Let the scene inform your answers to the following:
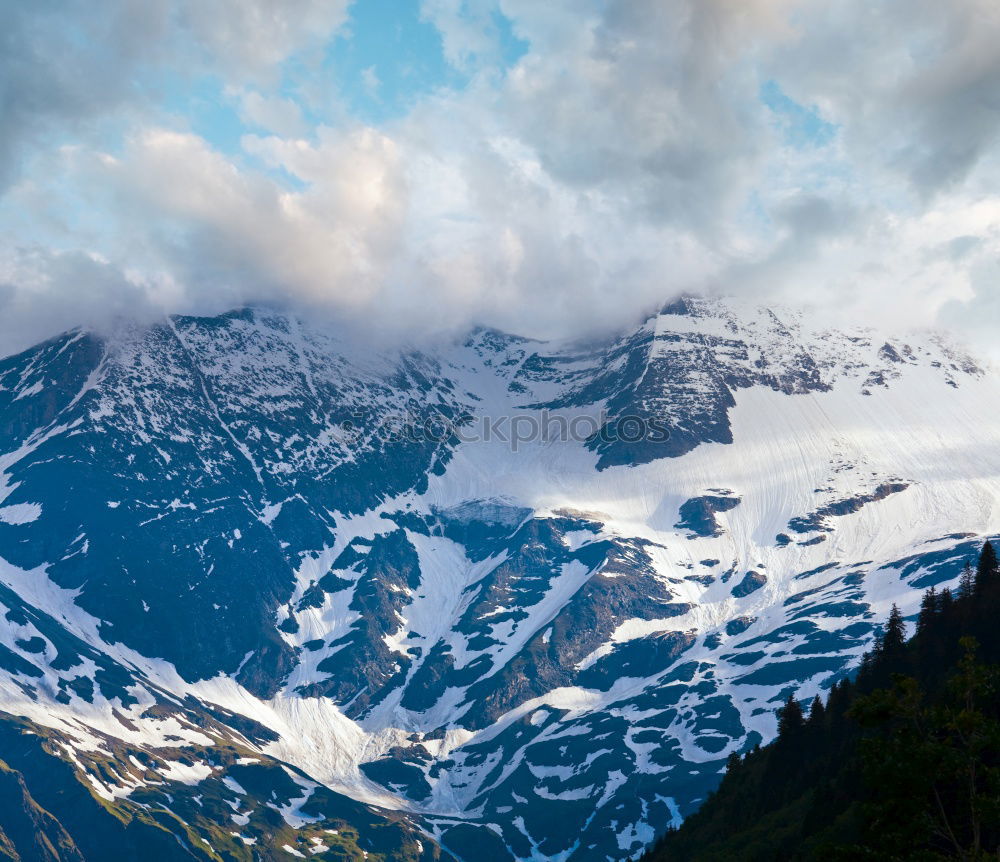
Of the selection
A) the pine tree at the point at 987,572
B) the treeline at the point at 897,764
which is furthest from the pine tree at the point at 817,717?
the pine tree at the point at 987,572

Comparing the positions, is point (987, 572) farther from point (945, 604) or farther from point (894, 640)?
point (894, 640)

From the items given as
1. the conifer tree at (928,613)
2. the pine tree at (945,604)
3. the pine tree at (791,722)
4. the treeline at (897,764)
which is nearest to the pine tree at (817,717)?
the treeline at (897,764)

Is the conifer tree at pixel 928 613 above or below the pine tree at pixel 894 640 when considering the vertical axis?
above

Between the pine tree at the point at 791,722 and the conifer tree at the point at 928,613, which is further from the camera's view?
the pine tree at the point at 791,722

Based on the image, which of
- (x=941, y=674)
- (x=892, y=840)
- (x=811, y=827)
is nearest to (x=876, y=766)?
(x=892, y=840)

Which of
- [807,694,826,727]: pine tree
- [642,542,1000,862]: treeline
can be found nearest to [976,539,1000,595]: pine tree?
[642,542,1000,862]: treeline

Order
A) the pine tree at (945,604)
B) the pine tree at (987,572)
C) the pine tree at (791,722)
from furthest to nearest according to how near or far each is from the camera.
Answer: the pine tree at (791,722) < the pine tree at (945,604) < the pine tree at (987,572)

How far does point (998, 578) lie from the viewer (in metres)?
172

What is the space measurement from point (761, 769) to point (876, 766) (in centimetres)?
13225

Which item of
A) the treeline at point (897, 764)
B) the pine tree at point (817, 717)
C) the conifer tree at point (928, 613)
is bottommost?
the treeline at point (897, 764)

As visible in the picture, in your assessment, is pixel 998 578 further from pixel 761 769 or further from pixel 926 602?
pixel 761 769

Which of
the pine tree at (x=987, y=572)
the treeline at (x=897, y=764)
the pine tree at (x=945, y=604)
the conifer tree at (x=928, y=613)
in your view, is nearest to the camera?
the treeline at (x=897, y=764)

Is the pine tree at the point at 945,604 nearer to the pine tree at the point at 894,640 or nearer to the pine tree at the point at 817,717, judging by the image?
the pine tree at the point at 894,640

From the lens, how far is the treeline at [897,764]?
71000 millimetres
